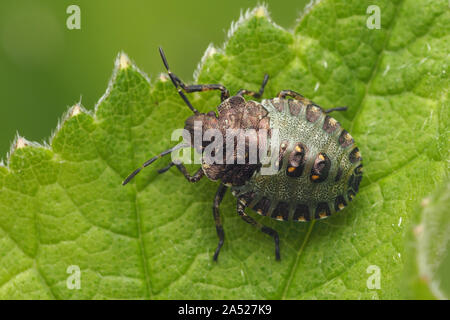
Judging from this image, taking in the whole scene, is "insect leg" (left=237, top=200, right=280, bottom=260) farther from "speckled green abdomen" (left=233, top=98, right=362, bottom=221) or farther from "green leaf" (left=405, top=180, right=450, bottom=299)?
"green leaf" (left=405, top=180, right=450, bottom=299)

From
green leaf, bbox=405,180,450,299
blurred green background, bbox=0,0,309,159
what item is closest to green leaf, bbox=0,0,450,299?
green leaf, bbox=405,180,450,299

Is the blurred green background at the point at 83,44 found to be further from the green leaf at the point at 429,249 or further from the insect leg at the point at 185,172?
the green leaf at the point at 429,249

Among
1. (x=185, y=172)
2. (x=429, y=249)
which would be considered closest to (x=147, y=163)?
(x=185, y=172)

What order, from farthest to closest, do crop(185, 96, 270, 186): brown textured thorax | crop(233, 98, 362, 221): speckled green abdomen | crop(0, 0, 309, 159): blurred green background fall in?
crop(0, 0, 309, 159): blurred green background
crop(185, 96, 270, 186): brown textured thorax
crop(233, 98, 362, 221): speckled green abdomen

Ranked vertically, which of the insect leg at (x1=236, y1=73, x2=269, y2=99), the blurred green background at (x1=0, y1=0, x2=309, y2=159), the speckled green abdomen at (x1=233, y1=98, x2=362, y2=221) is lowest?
the speckled green abdomen at (x1=233, y1=98, x2=362, y2=221)

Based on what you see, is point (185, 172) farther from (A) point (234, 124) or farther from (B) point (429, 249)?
(B) point (429, 249)

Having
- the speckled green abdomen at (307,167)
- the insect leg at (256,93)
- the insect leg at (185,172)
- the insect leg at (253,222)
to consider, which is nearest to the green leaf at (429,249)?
the speckled green abdomen at (307,167)
